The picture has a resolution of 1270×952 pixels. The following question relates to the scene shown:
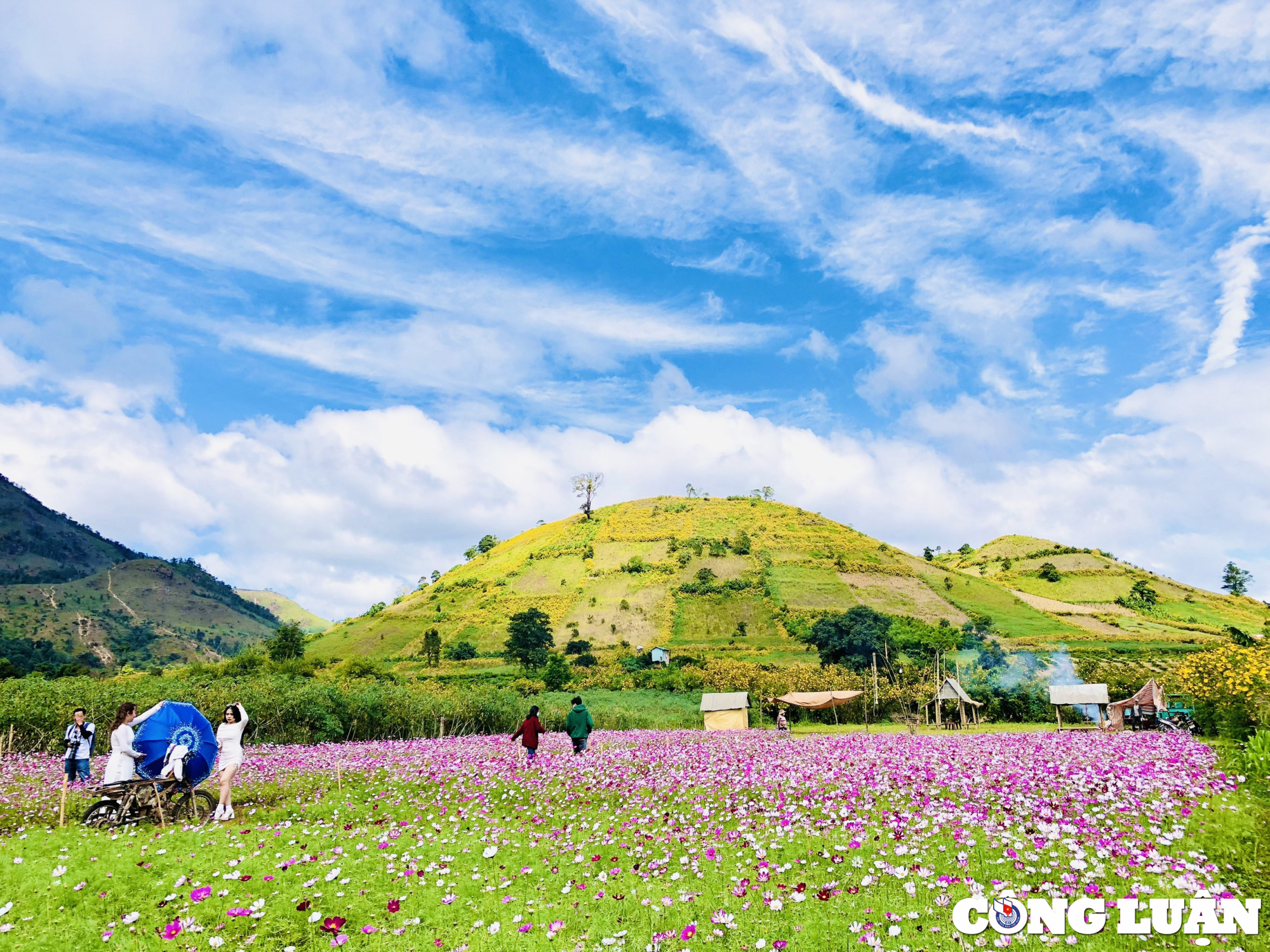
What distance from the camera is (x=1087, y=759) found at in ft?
47.9

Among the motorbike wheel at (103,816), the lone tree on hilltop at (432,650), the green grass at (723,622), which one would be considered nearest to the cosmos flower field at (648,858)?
the motorbike wheel at (103,816)

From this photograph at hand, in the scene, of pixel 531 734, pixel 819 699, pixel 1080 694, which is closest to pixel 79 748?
pixel 531 734

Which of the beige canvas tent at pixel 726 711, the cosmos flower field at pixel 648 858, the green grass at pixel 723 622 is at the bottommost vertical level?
the beige canvas tent at pixel 726 711

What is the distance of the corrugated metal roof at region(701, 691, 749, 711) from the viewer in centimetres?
4412

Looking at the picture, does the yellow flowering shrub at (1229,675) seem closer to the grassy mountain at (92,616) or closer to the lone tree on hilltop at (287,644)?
the lone tree on hilltop at (287,644)

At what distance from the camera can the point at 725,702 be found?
44562 mm

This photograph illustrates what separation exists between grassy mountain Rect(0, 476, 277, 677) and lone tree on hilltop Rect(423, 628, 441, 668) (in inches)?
1493

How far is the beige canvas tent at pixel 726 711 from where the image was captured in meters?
43.5

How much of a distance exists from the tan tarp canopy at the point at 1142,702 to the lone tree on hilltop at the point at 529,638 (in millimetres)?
57716

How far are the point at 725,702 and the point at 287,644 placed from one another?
49.4 meters

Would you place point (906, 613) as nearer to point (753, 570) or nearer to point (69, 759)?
point (753, 570)

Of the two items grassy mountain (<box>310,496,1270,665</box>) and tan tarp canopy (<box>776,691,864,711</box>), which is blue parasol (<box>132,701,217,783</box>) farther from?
grassy mountain (<box>310,496,1270,665</box>)

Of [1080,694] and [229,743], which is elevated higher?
[229,743]

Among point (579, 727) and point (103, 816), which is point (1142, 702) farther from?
point (103, 816)
